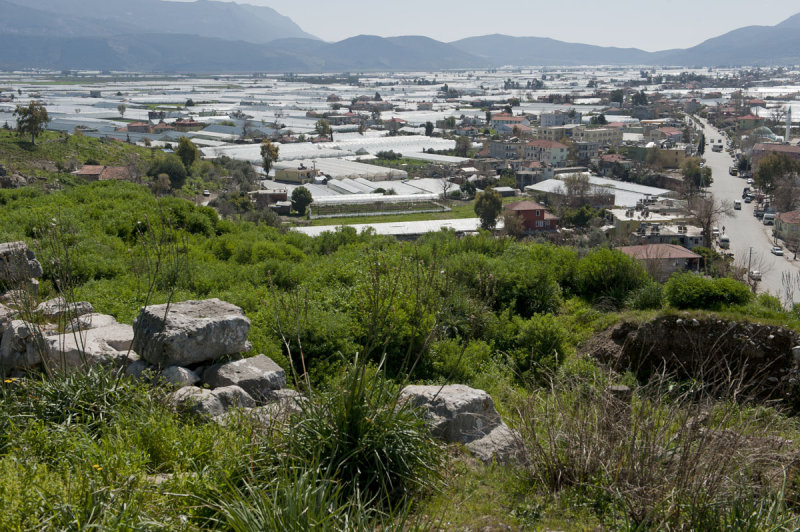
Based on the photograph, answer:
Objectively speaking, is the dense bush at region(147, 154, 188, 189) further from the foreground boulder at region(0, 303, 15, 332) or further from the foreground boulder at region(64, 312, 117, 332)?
the foreground boulder at region(0, 303, 15, 332)

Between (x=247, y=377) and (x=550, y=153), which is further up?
(x=550, y=153)

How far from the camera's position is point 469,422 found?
12.9ft

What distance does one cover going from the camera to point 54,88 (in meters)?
101

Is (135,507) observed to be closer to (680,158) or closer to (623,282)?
(623,282)

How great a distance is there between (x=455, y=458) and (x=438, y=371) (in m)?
2.14

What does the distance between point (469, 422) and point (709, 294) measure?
181 inches

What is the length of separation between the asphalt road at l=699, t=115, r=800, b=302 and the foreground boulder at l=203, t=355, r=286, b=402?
9.13 m

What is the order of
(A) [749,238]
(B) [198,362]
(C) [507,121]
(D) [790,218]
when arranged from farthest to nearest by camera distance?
(C) [507,121]
(A) [749,238]
(D) [790,218]
(B) [198,362]

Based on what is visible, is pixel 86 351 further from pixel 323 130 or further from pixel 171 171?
pixel 323 130

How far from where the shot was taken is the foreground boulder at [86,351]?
414 cm

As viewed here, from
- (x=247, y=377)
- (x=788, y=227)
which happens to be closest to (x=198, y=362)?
(x=247, y=377)

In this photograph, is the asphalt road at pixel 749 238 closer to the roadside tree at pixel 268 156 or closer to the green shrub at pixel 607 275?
the green shrub at pixel 607 275

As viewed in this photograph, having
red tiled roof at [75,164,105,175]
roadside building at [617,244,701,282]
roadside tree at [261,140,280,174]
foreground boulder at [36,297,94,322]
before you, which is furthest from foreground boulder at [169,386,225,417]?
roadside tree at [261,140,280,174]

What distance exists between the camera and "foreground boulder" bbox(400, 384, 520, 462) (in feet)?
12.3
